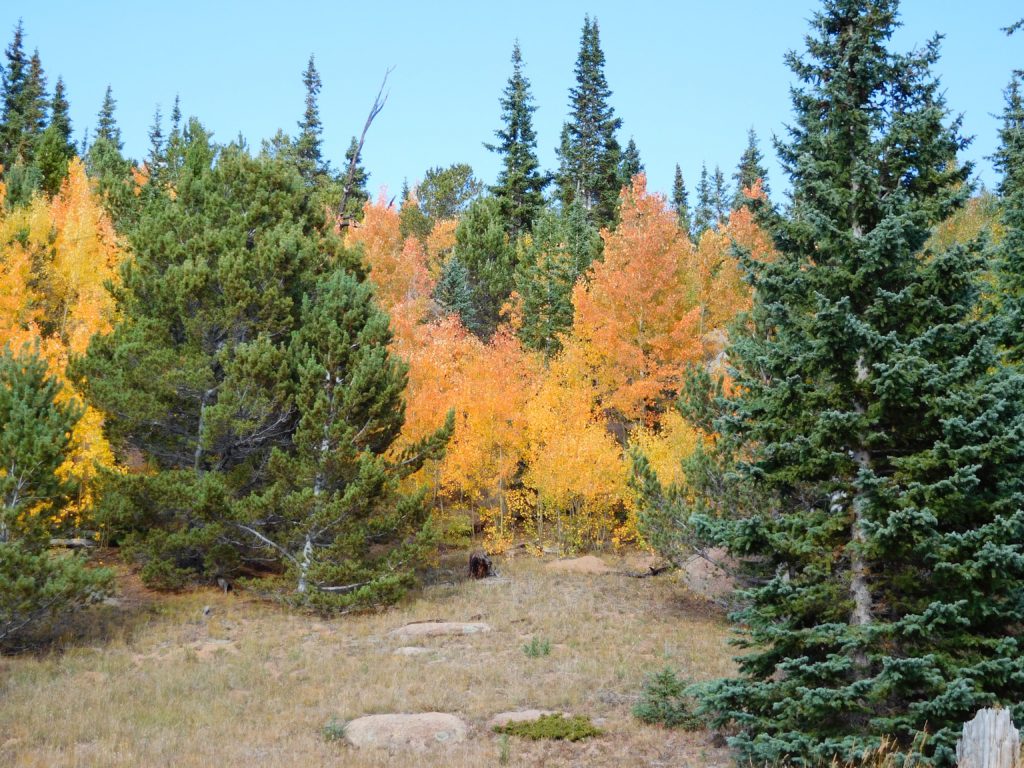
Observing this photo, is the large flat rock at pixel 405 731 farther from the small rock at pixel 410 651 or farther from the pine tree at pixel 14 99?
the pine tree at pixel 14 99

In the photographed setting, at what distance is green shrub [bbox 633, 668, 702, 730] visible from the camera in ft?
39.8

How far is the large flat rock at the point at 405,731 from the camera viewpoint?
1182 cm

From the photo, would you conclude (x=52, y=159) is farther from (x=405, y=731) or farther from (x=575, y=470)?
(x=405, y=731)

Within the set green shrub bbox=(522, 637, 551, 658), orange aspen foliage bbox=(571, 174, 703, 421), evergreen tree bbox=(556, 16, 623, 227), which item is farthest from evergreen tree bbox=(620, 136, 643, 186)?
green shrub bbox=(522, 637, 551, 658)

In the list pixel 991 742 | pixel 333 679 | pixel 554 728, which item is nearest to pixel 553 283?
pixel 333 679

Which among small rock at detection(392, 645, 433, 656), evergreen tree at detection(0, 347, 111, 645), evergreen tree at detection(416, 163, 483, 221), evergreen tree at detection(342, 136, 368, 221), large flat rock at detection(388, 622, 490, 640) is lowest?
small rock at detection(392, 645, 433, 656)

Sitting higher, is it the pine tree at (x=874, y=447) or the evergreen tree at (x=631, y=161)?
the evergreen tree at (x=631, y=161)

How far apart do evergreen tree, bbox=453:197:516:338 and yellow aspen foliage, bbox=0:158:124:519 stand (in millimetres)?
19818

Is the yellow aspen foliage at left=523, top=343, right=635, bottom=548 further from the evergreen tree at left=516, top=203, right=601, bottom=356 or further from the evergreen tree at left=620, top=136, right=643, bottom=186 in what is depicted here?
the evergreen tree at left=620, top=136, right=643, bottom=186

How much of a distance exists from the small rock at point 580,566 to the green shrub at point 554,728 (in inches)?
609

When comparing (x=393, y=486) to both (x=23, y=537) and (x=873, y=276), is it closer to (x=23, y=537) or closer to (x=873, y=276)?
(x=23, y=537)

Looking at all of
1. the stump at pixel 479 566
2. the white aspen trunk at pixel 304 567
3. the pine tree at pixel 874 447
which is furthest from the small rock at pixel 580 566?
the pine tree at pixel 874 447

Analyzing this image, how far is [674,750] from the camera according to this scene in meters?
11.2

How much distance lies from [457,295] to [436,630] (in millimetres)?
28749
